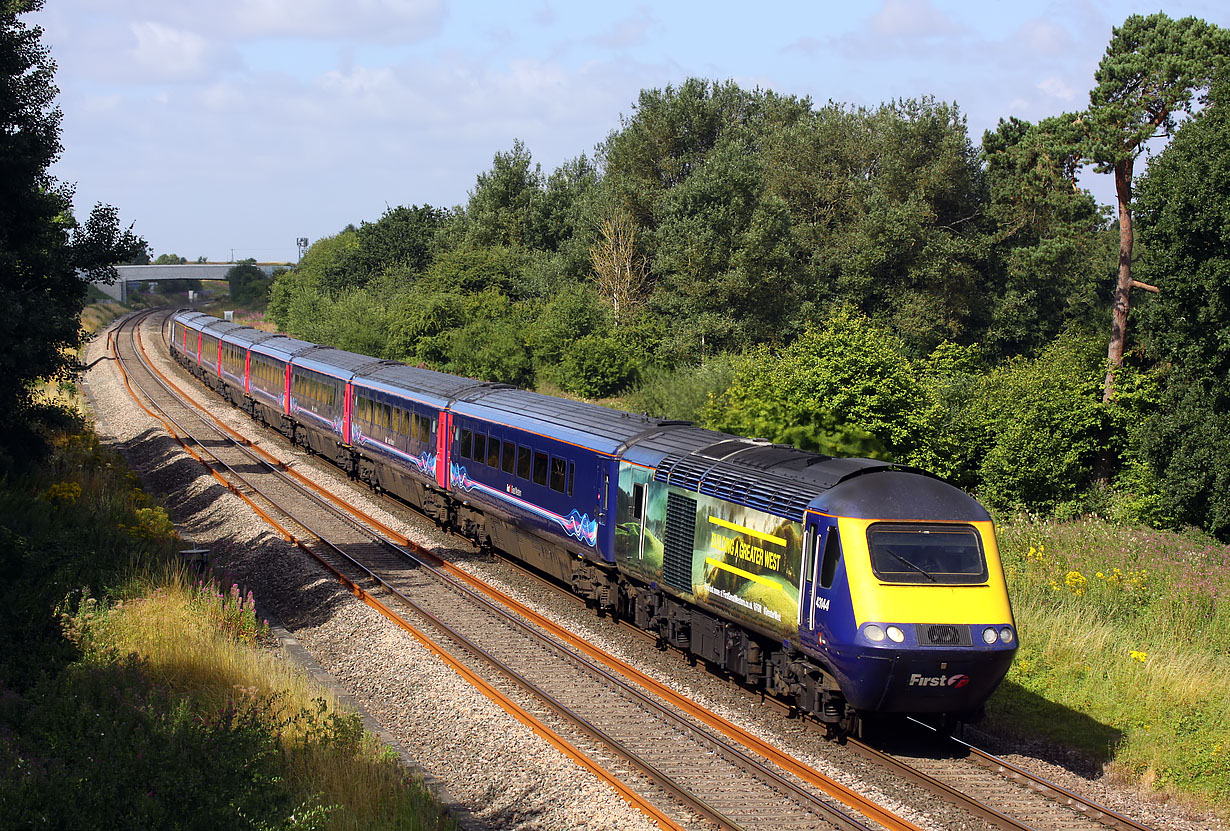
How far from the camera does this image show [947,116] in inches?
1928

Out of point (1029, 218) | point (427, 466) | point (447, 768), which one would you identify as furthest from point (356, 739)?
point (1029, 218)

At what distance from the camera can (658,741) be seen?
36.6 feet

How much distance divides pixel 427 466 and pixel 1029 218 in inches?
1336

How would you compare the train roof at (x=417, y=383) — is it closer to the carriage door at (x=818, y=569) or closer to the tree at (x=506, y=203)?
the carriage door at (x=818, y=569)

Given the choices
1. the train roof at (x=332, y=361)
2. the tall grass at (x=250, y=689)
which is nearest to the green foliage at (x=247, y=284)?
the train roof at (x=332, y=361)

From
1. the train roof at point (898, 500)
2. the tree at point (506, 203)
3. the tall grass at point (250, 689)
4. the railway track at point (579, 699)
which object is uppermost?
the tree at point (506, 203)

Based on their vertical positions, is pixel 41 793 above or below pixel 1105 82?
below

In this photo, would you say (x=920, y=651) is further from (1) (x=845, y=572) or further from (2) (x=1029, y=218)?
(2) (x=1029, y=218)

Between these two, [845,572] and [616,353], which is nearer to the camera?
[845,572]

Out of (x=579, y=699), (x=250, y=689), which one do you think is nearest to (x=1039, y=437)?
(x=579, y=699)

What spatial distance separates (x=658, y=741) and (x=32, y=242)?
16.6m

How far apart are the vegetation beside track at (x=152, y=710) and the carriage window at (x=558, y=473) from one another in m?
5.10

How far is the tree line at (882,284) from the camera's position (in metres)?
24.5

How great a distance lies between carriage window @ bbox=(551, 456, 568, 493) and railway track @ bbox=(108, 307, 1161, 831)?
2.12 metres
